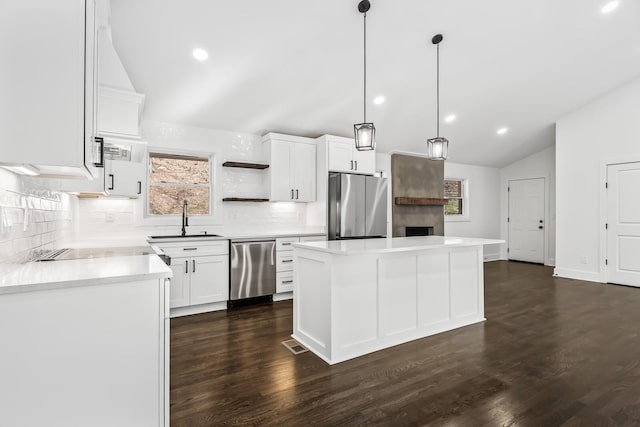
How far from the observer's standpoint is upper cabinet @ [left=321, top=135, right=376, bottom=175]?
498cm

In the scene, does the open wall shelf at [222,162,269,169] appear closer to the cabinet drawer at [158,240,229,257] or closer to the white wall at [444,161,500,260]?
the cabinet drawer at [158,240,229,257]

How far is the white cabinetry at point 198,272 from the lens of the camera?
3762mm

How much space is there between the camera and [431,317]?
3.17 meters

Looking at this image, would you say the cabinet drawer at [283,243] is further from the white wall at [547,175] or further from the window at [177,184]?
the white wall at [547,175]

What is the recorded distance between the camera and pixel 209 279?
156 inches

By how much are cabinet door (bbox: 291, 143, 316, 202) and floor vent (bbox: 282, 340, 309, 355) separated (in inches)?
94.3

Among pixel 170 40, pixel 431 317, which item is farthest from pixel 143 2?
pixel 431 317

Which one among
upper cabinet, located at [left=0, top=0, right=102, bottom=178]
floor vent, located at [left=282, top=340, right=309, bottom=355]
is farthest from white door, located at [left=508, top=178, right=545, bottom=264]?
upper cabinet, located at [left=0, top=0, right=102, bottom=178]

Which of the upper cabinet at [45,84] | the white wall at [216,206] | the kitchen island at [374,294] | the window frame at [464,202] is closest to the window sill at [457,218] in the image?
the window frame at [464,202]

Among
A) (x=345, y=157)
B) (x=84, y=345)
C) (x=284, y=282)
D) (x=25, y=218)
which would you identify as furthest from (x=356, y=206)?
(x=84, y=345)

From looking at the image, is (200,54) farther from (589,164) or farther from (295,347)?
(589,164)

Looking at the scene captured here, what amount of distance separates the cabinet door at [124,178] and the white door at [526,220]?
8.20 m

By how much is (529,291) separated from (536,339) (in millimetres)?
2179

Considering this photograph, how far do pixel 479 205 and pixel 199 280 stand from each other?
688 cm
